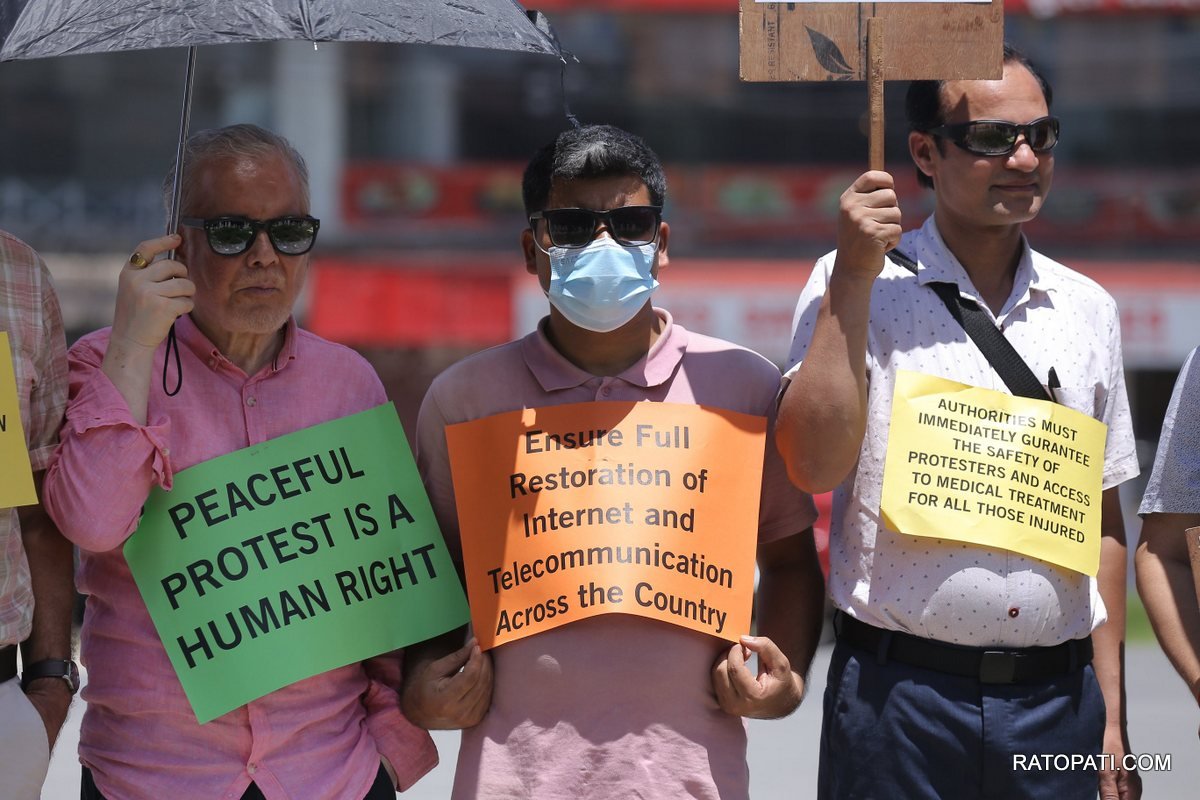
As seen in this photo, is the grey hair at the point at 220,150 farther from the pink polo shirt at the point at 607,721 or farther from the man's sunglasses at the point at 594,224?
the pink polo shirt at the point at 607,721

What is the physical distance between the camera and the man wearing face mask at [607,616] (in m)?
2.72

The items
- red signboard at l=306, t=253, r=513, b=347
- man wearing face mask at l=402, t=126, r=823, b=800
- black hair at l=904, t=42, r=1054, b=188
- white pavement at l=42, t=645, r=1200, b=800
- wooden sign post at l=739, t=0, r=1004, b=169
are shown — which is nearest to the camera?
man wearing face mask at l=402, t=126, r=823, b=800

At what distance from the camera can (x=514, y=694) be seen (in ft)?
9.04

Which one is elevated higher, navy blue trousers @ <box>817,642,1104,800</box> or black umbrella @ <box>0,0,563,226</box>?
black umbrella @ <box>0,0,563,226</box>

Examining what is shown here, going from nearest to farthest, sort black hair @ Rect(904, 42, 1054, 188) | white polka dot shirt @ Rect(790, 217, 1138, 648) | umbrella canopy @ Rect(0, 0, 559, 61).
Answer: umbrella canopy @ Rect(0, 0, 559, 61)
white polka dot shirt @ Rect(790, 217, 1138, 648)
black hair @ Rect(904, 42, 1054, 188)

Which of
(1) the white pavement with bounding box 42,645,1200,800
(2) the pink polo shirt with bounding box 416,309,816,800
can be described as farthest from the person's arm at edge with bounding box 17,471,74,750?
(1) the white pavement with bounding box 42,645,1200,800

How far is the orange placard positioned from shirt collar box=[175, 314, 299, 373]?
1.19 feet

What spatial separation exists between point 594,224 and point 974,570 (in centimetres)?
100

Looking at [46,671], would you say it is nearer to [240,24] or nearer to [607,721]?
[607,721]

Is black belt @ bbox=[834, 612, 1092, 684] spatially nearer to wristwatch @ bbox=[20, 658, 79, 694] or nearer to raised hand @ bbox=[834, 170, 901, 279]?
raised hand @ bbox=[834, 170, 901, 279]

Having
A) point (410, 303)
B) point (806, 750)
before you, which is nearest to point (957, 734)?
point (806, 750)

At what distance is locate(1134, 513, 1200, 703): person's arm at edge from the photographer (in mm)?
3146

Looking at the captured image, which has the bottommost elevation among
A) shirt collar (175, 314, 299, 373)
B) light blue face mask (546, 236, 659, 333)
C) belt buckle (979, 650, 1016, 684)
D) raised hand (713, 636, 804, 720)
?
belt buckle (979, 650, 1016, 684)

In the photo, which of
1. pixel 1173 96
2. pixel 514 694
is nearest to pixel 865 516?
pixel 514 694
